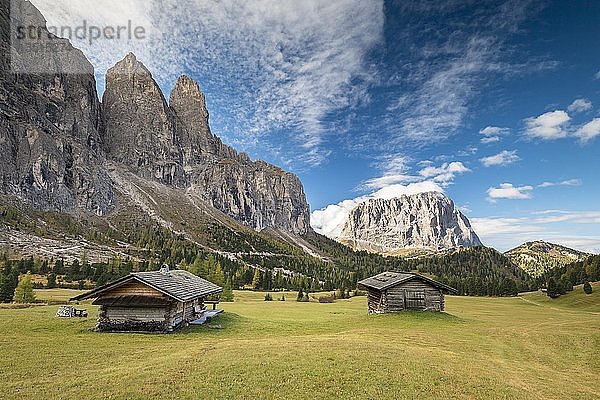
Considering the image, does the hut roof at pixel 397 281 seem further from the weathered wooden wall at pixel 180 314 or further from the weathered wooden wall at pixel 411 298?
the weathered wooden wall at pixel 180 314

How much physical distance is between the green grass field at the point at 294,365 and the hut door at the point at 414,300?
11.2 meters

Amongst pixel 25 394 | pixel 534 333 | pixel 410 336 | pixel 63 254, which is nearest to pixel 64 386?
pixel 25 394

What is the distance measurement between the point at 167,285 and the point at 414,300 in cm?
2575

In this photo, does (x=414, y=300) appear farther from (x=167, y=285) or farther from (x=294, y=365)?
(x=294, y=365)

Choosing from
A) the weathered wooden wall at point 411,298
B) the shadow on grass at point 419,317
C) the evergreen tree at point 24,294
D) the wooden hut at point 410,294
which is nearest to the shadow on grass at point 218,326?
the shadow on grass at point 419,317

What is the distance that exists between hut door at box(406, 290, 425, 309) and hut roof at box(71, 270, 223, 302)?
20842mm

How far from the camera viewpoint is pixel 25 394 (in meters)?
13.3

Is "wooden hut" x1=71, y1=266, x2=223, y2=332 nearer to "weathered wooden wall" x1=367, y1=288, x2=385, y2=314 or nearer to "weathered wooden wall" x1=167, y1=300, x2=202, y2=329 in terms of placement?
"weathered wooden wall" x1=167, y1=300, x2=202, y2=329

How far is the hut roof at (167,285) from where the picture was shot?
28500 mm

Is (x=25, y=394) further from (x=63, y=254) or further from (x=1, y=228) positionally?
(x=1, y=228)

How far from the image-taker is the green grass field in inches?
562

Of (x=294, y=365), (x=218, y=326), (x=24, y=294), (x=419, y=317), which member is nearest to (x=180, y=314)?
(x=218, y=326)

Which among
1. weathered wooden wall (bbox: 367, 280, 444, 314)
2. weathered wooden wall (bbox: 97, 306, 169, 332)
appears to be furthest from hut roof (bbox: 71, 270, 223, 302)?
weathered wooden wall (bbox: 367, 280, 444, 314)

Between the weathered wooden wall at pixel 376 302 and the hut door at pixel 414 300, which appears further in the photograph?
the weathered wooden wall at pixel 376 302
